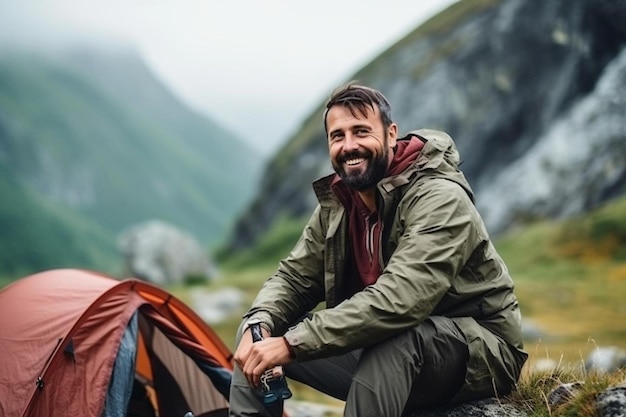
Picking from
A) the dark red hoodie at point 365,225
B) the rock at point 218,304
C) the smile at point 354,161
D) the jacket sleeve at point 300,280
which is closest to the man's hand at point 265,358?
the jacket sleeve at point 300,280

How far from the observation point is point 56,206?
156 meters

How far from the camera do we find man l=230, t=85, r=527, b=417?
543 cm

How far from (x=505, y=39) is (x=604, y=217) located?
63.6 ft

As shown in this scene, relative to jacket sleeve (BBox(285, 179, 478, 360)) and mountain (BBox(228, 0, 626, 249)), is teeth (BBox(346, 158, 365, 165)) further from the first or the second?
mountain (BBox(228, 0, 626, 249))

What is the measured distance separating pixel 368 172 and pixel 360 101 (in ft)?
1.82

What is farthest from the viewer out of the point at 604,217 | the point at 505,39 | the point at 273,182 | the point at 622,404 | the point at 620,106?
the point at 273,182

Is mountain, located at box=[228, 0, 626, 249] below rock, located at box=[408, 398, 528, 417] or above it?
above

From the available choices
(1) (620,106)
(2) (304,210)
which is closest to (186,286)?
Result: (2) (304,210)

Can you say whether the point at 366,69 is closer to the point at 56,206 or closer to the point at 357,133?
the point at 357,133

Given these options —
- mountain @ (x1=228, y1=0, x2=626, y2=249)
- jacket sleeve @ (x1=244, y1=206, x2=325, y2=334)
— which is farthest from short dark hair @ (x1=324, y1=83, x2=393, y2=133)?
mountain @ (x1=228, y1=0, x2=626, y2=249)

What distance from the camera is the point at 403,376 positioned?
214 inches

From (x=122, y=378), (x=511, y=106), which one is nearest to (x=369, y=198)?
(x=122, y=378)

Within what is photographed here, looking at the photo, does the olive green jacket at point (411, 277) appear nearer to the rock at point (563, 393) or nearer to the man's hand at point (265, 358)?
the man's hand at point (265, 358)

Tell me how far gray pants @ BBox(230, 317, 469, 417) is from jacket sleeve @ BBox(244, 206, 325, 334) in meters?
0.72
